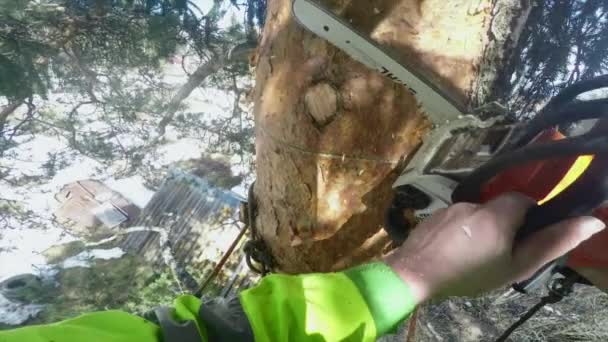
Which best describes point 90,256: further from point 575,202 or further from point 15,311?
point 575,202

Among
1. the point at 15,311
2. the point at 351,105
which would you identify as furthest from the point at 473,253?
the point at 15,311

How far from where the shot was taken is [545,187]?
2.17 ft

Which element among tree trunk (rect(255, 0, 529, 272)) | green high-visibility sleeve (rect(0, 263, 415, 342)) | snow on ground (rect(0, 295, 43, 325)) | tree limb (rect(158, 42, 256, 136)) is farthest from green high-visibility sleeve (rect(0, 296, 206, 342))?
snow on ground (rect(0, 295, 43, 325))

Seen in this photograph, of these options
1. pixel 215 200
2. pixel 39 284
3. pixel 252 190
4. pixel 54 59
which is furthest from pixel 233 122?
pixel 252 190

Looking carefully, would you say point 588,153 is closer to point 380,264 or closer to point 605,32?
point 380,264

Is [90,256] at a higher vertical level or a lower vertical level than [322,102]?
lower

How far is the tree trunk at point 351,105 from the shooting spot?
31.1 inches

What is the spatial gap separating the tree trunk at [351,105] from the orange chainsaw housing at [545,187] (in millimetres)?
213

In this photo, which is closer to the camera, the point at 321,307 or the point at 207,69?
the point at 321,307

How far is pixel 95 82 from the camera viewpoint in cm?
496

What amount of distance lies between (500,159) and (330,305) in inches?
13.2

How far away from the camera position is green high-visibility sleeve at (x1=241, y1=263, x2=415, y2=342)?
59 centimetres

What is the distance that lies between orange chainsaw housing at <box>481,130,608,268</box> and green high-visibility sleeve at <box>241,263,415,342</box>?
0.74 feet

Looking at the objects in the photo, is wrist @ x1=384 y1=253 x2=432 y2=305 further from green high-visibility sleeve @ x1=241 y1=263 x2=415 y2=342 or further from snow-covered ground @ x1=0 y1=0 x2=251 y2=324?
snow-covered ground @ x1=0 y1=0 x2=251 y2=324
